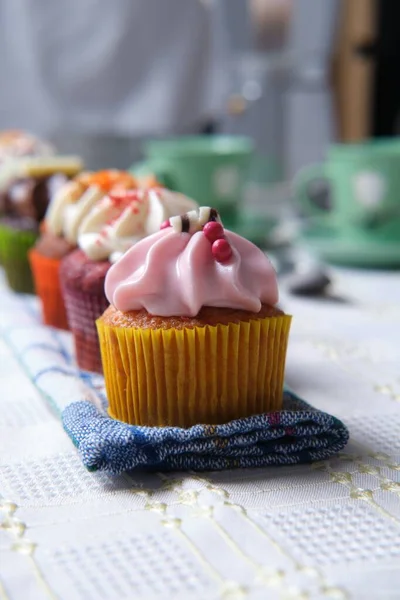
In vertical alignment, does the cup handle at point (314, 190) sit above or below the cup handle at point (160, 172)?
below

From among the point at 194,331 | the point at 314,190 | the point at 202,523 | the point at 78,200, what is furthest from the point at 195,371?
the point at 314,190

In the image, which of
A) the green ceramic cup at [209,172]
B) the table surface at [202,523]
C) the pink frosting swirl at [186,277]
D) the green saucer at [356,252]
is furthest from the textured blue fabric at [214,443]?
the green ceramic cup at [209,172]

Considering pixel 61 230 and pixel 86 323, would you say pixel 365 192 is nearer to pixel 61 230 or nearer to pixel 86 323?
pixel 61 230

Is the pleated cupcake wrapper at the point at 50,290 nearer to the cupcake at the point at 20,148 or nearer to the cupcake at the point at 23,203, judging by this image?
the cupcake at the point at 23,203

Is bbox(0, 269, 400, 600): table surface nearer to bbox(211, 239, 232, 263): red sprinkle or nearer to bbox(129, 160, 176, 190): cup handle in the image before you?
bbox(211, 239, 232, 263): red sprinkle

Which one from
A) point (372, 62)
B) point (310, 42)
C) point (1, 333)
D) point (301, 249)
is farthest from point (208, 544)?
point (372, 62)

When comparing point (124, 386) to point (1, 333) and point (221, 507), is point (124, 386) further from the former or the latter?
point (1, 333)

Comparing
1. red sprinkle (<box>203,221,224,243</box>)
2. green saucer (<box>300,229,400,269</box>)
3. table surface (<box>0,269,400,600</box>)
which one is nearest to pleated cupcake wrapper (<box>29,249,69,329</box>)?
table surface (<box>0,269,400,600</box>)
